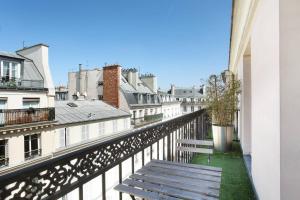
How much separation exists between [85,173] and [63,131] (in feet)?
46.3

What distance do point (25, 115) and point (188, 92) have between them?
31.8m

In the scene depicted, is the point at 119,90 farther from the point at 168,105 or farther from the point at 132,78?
the point at 168,105

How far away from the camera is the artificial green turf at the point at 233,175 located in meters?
2.72

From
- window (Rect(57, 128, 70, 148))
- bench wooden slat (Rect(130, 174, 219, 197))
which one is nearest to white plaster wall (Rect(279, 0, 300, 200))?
bench wooden slat (Rect(130, 174, 219, 197))

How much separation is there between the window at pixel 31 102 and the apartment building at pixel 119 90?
25.0 feet

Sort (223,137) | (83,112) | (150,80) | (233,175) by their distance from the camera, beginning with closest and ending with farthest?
(233,175)
(223,137)
(83,112)
(150,80)

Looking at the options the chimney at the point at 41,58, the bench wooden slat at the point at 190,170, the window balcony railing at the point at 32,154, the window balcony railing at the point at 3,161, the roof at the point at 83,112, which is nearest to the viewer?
the bench wooden slat at the point at 190,170

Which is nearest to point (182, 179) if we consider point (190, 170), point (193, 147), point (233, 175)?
point (190, 170)

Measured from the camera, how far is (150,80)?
30375mm

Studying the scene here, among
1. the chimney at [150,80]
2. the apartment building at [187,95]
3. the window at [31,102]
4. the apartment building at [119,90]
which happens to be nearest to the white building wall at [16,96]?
the window at [31,102]

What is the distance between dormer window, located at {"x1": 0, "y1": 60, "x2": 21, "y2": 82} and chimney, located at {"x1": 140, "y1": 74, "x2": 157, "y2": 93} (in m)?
18.7

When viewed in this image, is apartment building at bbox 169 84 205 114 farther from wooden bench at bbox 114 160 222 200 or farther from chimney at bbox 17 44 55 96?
wooden bench at bbox 114 160 222 200

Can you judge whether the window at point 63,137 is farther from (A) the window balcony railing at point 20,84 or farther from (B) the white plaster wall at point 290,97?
(B) the white plaster wall at point 290,97

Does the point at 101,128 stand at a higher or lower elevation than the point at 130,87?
lower
